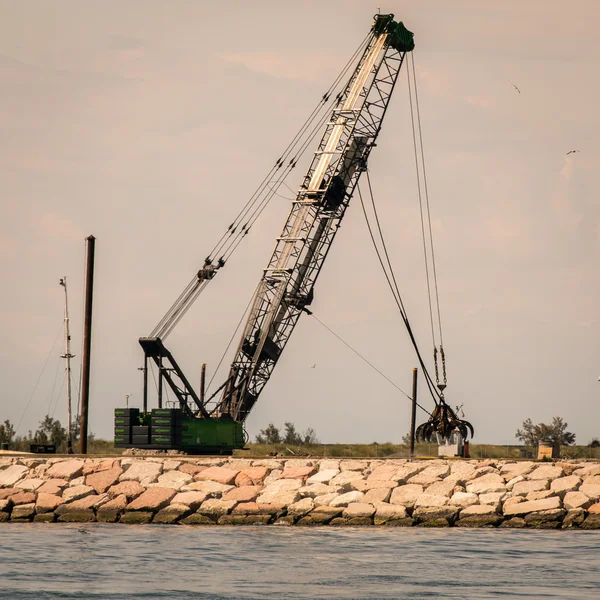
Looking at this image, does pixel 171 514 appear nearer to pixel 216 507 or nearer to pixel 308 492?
pixel 216 507

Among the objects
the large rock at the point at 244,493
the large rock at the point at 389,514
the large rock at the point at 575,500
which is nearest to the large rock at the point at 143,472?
the large rock at the point at 244,493

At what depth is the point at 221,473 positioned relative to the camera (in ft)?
132

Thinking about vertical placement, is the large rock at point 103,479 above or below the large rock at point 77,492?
above

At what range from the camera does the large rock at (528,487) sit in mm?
37312

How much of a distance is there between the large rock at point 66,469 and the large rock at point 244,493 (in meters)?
5.85

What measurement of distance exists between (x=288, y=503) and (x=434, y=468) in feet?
16.9

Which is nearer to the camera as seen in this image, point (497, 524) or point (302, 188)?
point (497, 524)

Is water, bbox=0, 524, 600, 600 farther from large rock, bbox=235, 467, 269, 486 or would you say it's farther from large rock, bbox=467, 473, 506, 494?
large rock, bbox=235, 467, 269, 486

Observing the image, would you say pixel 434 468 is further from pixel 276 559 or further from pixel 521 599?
pixel 521 599

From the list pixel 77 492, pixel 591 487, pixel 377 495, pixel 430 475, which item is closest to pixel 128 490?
pixel 77 492

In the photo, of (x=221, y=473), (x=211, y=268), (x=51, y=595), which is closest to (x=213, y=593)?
(x=51, y=595)

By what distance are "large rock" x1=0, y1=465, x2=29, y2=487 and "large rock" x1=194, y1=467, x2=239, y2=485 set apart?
20.5 feet

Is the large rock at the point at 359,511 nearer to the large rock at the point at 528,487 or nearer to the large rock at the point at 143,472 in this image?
the large rock at the point at 528,487

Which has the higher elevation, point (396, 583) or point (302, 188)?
point (302, 188)
